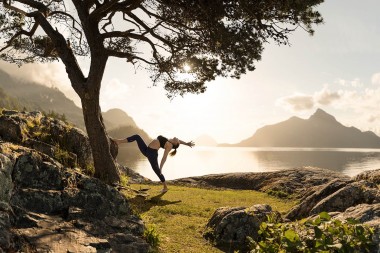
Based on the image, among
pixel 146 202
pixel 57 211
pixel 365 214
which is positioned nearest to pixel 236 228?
pixel 365 214

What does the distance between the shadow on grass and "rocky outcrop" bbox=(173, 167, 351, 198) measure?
9728 mm

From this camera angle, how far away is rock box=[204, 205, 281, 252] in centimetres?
985

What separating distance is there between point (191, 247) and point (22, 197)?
4.76m

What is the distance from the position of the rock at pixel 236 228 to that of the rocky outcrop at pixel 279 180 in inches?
456

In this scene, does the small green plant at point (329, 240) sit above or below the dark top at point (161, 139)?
below

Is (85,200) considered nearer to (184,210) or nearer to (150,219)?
(150,219)

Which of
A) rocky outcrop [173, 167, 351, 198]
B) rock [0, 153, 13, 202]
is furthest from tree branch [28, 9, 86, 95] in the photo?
rocky outcrop [173, 167, 351, 198]

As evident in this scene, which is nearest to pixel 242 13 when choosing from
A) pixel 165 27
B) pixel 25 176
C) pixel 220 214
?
pixel 165 27

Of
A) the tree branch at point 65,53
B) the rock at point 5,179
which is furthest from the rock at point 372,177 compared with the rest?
the tree branch at point 65,53

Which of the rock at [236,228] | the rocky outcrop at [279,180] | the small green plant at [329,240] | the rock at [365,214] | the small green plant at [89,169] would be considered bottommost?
the rocky outcrop at [279,180]

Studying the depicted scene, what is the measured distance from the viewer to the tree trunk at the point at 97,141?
13.2 metres

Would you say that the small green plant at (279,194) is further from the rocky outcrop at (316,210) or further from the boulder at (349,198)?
the boulder at (349,198)

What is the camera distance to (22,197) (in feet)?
25.3

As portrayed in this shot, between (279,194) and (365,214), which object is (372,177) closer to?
(365,214)
